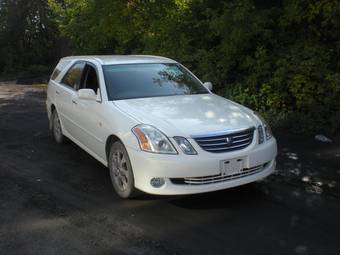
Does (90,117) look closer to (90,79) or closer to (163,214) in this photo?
(90,79)

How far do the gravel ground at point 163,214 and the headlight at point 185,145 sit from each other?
2.10 ft

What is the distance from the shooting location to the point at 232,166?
4.88 m

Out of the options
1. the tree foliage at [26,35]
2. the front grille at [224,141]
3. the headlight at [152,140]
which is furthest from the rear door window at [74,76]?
the tree foliage at [26,35]

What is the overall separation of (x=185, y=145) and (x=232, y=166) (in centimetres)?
54

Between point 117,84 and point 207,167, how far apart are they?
199cm

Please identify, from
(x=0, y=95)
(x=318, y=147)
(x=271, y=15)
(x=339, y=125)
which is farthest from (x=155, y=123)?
(x=0, y=95)

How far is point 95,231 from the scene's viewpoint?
4.49 m

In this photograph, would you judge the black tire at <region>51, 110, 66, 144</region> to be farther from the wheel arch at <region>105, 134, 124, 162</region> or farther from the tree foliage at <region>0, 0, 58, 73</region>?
the tree foliage at <region>0, 0, 58, 73</region>

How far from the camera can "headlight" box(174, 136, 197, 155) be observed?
4.76 metres

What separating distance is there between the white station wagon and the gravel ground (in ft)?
0.94

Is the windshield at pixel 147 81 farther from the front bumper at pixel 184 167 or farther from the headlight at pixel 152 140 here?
the front bumper at pixel 184 167

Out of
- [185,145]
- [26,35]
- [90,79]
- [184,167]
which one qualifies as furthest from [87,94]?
[26,35]

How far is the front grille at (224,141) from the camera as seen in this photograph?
483 cm

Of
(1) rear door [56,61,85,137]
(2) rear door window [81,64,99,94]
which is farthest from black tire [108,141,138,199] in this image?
(1) rear door [56,61,85,137]
